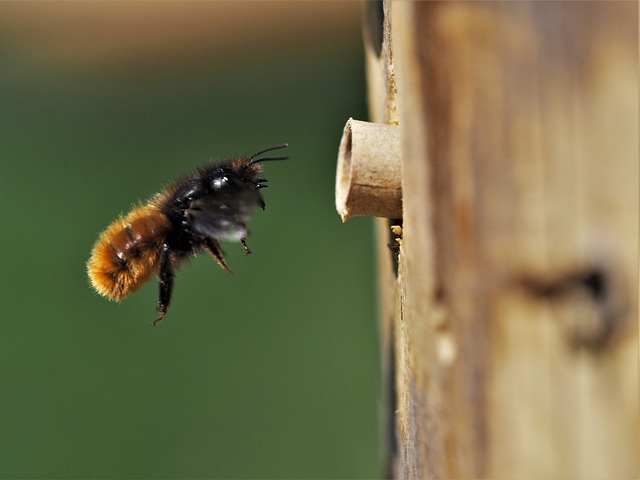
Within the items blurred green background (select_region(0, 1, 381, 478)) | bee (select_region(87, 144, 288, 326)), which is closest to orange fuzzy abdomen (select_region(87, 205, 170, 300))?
bee (select_region(87, 144, 288, 326))

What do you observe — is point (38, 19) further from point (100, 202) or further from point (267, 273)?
point (267, 273)

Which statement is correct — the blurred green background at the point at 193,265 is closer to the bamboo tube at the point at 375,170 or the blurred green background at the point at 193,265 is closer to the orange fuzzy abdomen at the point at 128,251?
the orange fuzzy abdomen at the point at 128,251

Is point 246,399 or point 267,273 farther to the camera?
point 267,273

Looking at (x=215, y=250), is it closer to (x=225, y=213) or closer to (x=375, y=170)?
(x=225, y=213)

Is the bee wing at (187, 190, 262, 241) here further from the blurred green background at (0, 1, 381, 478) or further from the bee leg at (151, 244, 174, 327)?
the blurred green background at (0, 1, 381, 478)

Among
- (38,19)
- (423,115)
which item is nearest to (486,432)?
(423,115)
